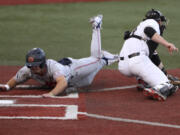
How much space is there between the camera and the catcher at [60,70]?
808cm

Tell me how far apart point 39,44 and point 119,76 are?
361 cm

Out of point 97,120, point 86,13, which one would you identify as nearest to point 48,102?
point 97,120

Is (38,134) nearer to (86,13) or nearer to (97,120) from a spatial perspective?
(97,120)

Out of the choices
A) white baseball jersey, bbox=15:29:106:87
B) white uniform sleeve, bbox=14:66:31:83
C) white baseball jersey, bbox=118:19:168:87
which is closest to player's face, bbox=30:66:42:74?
white baseball jersey, bbox=15:29:106:87

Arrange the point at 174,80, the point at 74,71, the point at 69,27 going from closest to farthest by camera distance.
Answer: the point at 74,71 < the point at 174,80 < the point at 69,27

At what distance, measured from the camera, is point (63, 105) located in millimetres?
7551

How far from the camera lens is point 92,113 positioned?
285 inches

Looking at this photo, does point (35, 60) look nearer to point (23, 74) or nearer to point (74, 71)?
point (23, 74)

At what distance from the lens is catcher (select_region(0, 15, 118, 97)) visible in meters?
8.08

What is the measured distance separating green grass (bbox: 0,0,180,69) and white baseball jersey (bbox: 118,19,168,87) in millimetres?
2196

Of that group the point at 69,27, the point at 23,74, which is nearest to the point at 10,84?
the point at 23,74

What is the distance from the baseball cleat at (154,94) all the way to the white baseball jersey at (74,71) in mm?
1254

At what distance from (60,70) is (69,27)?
7184 mm

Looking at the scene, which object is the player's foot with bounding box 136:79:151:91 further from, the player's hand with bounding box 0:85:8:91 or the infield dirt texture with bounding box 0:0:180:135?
the player's hand with bounding box 0:85:8:91
